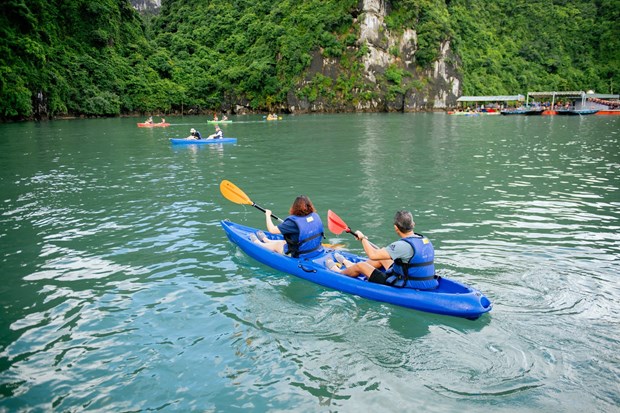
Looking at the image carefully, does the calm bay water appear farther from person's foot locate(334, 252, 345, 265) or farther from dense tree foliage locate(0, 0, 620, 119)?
dense tree foliage locate(0, 0, 620, 119)

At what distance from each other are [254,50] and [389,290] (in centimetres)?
9568

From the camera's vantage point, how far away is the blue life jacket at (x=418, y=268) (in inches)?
229

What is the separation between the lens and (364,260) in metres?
6.93

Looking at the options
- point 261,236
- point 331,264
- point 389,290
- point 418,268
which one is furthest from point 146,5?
point 418,268

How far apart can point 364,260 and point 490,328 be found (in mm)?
2090

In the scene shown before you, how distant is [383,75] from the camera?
260 ft

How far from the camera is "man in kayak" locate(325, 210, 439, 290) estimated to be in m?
5.82

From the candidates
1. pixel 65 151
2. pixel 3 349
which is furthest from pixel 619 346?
pixel 65 151

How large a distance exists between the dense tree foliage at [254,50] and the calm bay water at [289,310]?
4751cm

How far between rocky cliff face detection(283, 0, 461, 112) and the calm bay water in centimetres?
6735

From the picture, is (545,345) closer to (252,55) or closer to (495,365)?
(495,365)

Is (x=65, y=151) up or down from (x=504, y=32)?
down

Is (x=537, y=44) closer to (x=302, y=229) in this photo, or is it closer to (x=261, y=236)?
(x=261, y=236)

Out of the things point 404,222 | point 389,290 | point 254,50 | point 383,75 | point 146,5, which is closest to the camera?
point 404,222
